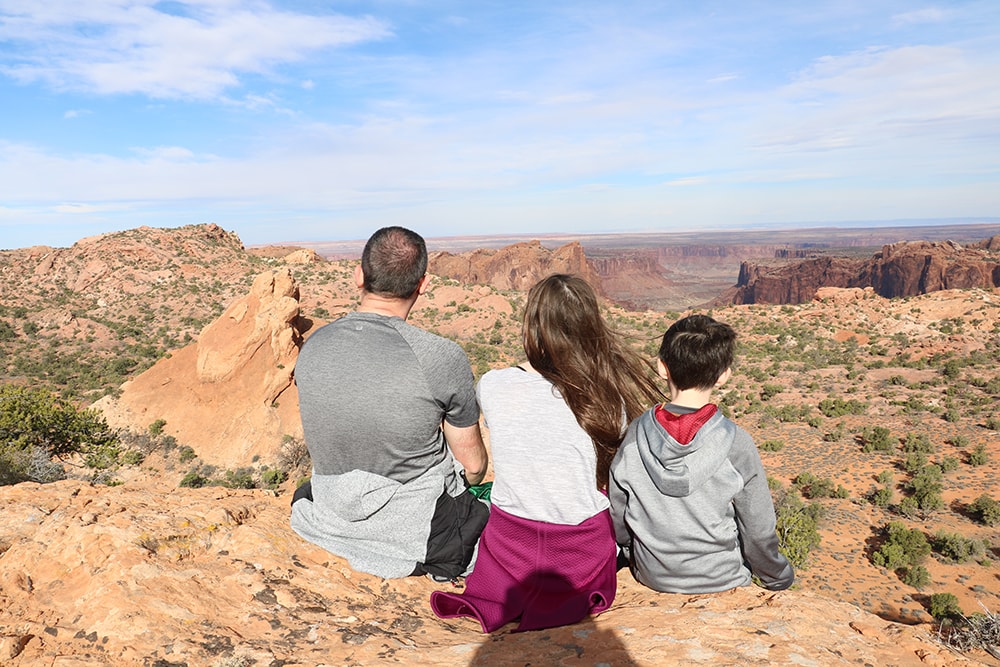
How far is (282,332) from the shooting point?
50.5ft

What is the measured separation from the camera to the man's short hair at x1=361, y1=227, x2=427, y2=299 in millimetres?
2734

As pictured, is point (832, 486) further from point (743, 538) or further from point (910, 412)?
point (743, 538)

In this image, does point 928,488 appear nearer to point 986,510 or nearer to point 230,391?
point 986,510

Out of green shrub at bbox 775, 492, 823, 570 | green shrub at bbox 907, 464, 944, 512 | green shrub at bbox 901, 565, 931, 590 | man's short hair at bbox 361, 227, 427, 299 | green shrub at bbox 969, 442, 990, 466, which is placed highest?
man's short hair at bbox 361, 227, 427, 299

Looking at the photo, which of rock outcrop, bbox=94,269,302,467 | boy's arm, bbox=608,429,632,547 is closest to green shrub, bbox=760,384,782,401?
rock outcrop, bbox=94,269,302,467

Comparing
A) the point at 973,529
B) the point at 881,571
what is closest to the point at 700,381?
the point at 881,571

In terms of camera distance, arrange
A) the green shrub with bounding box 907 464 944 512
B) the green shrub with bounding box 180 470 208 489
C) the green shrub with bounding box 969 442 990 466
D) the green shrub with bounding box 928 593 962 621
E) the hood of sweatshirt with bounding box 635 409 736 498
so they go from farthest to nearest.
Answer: the green shrub with bounding box 969 442 990 466 < the green shrub with bounding box 180 470 208 489 < the green shrub with bounding box 907 464 944 512 < the green shrub with bounding box 928 593 962 621 < the hood of sweatshirt with bounding box 635 409 736 498

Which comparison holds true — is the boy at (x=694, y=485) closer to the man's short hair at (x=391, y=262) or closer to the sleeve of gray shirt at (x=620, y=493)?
the sleeve of gray shirt at (x=620, y=493)

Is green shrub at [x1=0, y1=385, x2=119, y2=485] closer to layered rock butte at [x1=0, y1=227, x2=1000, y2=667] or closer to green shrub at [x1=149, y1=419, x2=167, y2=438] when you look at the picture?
green shrub at [x1=149, y1=419, x2=167, y2=438]

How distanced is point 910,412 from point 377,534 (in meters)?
22.0

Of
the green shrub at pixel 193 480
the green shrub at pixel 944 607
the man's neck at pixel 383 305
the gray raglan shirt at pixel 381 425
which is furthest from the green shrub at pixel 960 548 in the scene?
the green shrub at pixel 193 480

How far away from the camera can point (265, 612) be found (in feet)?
8.27

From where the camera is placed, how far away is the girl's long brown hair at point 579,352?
266 centimetres

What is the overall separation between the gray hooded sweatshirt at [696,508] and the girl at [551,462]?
19 centimetres
